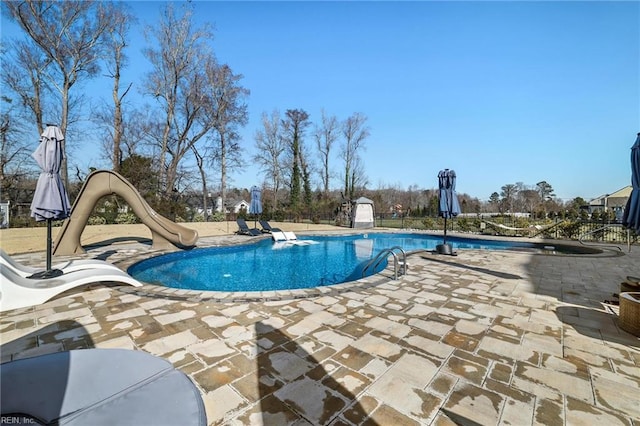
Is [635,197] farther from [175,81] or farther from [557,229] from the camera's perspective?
[175,81]

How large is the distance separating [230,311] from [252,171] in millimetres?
25890

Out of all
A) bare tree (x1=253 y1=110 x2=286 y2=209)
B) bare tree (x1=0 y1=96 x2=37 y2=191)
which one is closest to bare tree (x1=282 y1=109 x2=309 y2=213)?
bare tree (x1=253 y1=110 x2=286 y2=209)

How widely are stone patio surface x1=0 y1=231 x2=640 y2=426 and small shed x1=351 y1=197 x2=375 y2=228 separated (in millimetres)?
13903

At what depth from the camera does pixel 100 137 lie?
68.2 feet

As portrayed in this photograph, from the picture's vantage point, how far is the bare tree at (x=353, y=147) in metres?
28.4

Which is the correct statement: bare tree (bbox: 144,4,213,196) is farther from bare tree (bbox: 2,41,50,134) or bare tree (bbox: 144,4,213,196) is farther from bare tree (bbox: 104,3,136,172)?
bare tree (bbox: 2,41,50,134)

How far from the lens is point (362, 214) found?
19391 millimetres

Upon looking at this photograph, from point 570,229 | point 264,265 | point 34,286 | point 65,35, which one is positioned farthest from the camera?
point 65,35

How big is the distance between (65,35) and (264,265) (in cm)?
1854

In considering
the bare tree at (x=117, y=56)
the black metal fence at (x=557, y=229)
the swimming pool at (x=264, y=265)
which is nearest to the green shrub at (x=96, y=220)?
the bare tree at (x=117, y=56)

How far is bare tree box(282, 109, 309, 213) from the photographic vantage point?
2727cm

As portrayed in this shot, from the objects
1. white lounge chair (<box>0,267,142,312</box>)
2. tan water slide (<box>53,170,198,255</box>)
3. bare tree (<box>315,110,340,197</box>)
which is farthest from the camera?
bare tree (<box>315,110,340,197</box>)

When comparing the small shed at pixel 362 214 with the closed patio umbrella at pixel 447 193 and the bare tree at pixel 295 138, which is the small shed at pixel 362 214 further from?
the closed patio umbrella at pixel 447 193

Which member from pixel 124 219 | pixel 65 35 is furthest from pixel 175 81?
pixel 124 219
